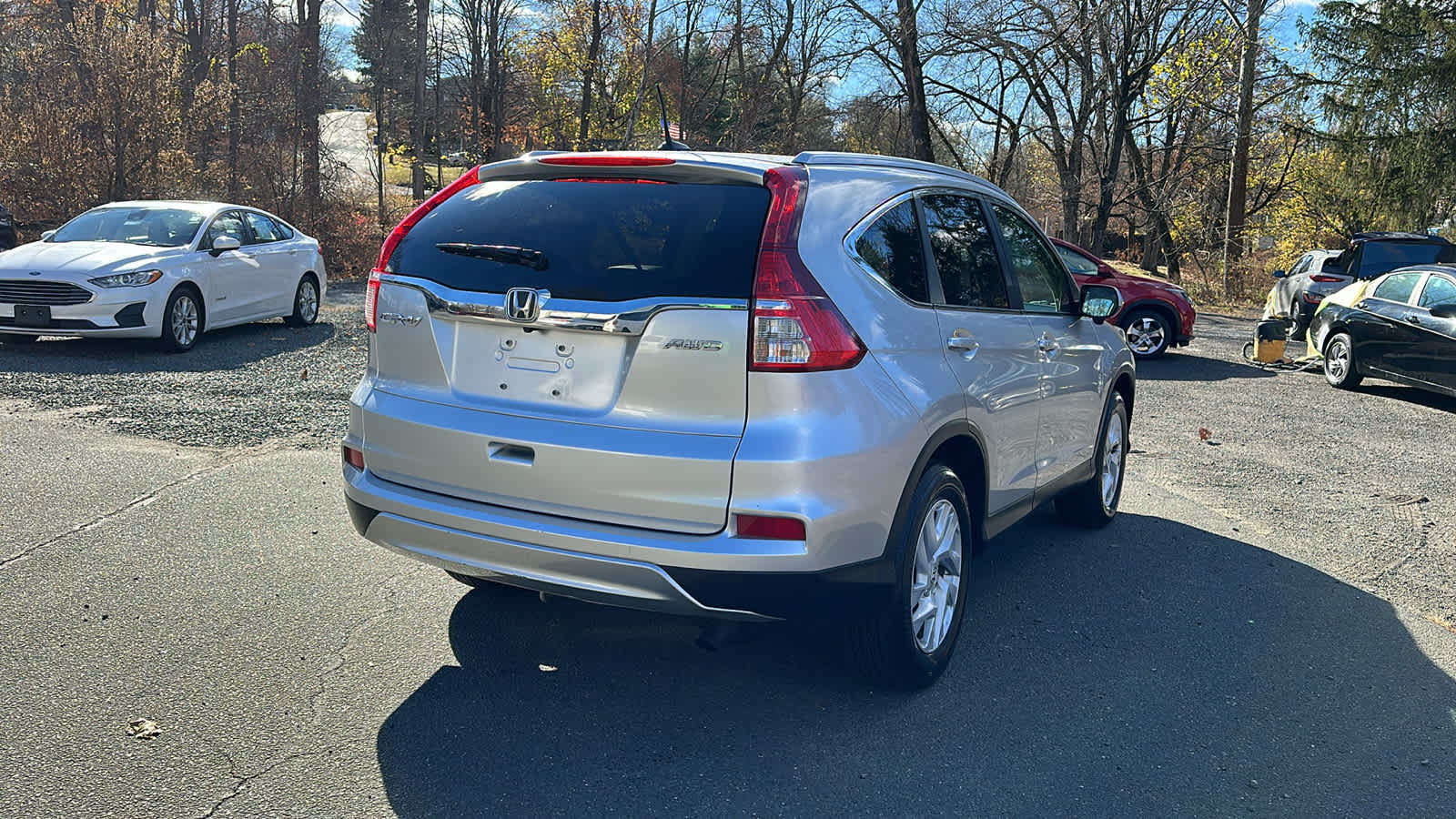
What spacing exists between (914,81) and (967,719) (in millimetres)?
24959

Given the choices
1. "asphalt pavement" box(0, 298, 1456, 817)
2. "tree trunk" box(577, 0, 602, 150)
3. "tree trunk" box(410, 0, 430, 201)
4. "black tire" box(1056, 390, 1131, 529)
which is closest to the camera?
"asphalt pavement" box(0, 298, 1456, 817)

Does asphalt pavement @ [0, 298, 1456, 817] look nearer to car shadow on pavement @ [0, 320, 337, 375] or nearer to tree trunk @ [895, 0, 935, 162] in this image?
car shadow on pavement @ [0, 320, 337, 375]

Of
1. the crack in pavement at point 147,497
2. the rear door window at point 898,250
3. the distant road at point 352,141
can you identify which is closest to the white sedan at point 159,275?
the crack in pavement at point 147,497

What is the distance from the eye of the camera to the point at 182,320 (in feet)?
39.1

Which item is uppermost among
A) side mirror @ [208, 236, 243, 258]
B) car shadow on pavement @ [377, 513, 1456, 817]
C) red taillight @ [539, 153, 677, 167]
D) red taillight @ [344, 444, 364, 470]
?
red taillight @ [539, 153, 677, 167]

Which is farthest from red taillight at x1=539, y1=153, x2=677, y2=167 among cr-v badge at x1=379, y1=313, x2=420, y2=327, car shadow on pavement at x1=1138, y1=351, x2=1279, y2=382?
car shadow on pavement at x1=1138, y1=351, x2=1279, y2=382

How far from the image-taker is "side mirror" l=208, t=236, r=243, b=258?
1254cm

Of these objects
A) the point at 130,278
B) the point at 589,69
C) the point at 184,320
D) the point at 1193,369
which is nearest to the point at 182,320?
the point at 184,320

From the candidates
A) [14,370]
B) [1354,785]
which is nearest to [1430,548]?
[1354,785]

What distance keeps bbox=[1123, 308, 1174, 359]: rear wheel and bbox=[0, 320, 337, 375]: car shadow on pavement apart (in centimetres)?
1011

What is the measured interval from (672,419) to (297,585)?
2.33 meters

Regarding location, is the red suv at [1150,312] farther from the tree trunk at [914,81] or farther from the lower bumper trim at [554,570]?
the lower bumper trim at [554,570]

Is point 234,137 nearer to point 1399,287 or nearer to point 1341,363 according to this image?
point 1341,363

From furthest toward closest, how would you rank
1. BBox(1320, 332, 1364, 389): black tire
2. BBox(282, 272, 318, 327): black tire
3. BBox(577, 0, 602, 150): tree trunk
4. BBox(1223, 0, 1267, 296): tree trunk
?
BBox(577, 0, 602, 150): tree trunk, BBox(1223, 0, 1267, 296): tree trunk, BBox(282, 272, 318, 327): black tire, BBox(1320, 332, 1364, 389): black tire
